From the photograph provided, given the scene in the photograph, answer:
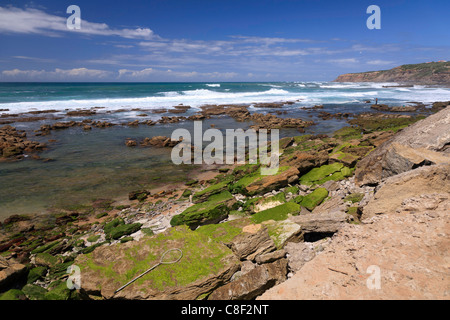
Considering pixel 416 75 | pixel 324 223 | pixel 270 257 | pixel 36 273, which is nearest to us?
pixel 270 257

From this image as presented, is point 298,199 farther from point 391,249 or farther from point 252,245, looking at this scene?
point 391,249

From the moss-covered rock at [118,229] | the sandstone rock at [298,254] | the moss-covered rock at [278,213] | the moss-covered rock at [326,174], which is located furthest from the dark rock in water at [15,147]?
the sandstone rock at [298,254]

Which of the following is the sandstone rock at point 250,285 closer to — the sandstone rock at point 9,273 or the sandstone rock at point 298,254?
the sandstone rock at point 298,254

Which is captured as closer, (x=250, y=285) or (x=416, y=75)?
(x=250, y=285)

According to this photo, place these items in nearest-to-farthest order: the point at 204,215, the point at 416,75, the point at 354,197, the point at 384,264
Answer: the point at 384,264 → the point at 354,197 → the point at 204,215 → the point at 416,75

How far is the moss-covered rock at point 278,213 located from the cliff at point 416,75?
121 metres

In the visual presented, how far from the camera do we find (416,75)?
120 metres

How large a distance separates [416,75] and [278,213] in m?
154

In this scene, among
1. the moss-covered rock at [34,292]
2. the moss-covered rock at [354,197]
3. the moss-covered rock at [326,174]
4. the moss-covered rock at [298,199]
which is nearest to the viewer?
the moss-covered rock at [34,292]

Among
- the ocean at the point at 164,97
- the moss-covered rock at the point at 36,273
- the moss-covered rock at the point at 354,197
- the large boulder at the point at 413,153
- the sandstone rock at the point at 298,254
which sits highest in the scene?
the ocean at the point at 164,97

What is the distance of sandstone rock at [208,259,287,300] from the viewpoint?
4.11 m

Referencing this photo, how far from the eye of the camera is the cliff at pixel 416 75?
344ft

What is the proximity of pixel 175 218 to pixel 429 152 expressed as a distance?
A: 7760 mm

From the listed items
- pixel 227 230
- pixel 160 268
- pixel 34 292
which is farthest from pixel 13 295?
pixel 227 230
